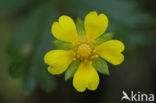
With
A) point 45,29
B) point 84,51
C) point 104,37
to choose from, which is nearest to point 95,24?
point 104,37

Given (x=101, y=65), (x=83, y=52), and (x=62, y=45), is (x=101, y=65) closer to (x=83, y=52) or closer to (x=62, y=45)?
(x=83, y=52)

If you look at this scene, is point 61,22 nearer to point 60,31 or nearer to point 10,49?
point 60,31

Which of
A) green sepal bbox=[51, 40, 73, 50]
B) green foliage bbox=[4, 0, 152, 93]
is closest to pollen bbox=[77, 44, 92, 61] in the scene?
green sepal bbox=[51, 40, 73, 50]

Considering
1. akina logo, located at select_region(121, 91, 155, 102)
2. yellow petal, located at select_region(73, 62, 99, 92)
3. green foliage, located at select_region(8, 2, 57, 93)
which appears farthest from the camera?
akina logo, located at select_region(121, 91, 155, 102)

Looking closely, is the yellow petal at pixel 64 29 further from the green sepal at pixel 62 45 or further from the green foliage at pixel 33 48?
the green foliage at pixel 33 48

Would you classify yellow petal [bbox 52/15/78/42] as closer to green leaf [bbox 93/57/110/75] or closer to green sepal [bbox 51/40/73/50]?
green sepal [bbox 51/40/73/50]

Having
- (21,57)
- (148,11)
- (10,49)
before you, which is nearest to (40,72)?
(21,57)

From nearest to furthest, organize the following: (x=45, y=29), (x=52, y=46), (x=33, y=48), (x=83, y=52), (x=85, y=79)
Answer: (x=85, y=79) < (x=83, y=52) < (x=52, y=46) < (x=33, y=48) < (x=45, y=29)

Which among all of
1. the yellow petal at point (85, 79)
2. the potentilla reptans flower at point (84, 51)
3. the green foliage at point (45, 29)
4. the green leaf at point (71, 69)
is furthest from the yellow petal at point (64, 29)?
the green foliage at point (45, 29)
